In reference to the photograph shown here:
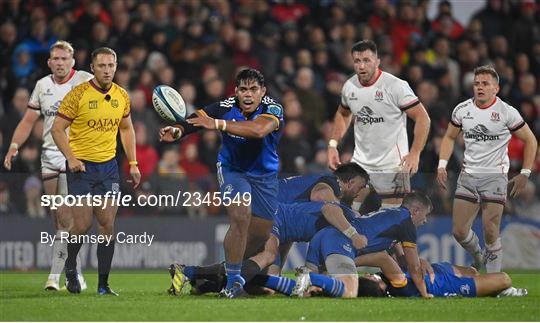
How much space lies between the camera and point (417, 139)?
12.5 meters

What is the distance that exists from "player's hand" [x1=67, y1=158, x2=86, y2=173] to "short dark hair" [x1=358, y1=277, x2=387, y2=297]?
9.04 ft

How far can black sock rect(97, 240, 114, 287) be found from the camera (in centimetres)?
1179

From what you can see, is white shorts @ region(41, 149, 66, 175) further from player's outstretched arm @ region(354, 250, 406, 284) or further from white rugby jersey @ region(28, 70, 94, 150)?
player's outstretched arm @ region(354, 250, 406, 284)

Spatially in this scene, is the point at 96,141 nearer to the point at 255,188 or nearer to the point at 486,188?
the point at 255,188

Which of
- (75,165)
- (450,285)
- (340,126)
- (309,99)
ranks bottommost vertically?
(450,285)

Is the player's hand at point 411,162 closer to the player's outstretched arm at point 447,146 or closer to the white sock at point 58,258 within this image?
the player's outstretched arm at point 447,146

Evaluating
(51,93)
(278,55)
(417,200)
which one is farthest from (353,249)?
(278,55)

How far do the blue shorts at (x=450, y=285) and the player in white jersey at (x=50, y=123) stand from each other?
3521mm

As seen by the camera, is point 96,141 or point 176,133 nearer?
point 176,133

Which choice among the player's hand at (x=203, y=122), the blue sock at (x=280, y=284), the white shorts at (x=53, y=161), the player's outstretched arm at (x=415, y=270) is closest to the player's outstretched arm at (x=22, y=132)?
Answer: the white shorts at (x=53, y=161)

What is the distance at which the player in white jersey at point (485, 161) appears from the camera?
1260 centimetres

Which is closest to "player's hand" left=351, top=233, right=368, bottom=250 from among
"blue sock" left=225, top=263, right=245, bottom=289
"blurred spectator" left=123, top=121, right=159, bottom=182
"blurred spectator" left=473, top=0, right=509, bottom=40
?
"blue sock" left=225, top=263, right=245, bottom=289

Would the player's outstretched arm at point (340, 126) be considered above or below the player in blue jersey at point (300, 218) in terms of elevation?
above

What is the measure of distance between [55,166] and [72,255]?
1.63 meters
